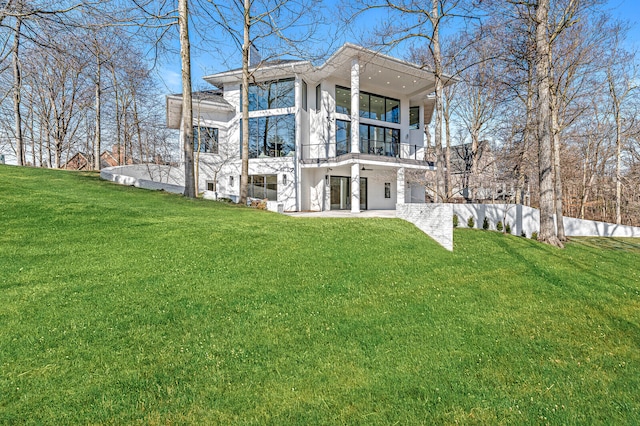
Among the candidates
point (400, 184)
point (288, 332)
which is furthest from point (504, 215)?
point (288, 332)

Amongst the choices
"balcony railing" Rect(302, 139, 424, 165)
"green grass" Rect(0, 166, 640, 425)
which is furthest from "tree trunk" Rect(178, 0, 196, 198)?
"balcony railing" Rect(302, 139, 424, 165)

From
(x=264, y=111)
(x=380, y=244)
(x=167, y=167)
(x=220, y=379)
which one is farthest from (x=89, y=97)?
(x=220, y=379)

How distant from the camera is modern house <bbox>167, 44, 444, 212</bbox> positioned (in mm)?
17625

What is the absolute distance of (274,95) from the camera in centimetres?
1898

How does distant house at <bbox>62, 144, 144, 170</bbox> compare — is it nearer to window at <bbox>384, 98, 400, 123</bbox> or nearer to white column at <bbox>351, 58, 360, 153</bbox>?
white column at <bbox>351, 58, 360, 153</bbox>

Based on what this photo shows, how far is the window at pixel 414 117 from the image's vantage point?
2289 cm

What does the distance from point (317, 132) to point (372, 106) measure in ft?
14.8

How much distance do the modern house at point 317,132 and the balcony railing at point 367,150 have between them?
2.5 inches

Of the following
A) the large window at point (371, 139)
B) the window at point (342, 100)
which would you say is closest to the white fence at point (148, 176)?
the large window at point (371, 139)

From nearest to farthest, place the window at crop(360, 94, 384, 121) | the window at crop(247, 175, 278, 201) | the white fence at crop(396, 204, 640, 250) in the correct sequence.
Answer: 1. the white fence at crop(396, 204, 640, 250)
2. the window at crop(247, 175, 278, 201)
3. the window at crop(360, 94, 384, 121)

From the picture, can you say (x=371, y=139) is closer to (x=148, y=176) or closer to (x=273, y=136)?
(x=273, y=136)

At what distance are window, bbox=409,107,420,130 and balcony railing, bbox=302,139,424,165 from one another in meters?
1.93

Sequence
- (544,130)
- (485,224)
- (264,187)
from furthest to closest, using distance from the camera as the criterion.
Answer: (264,187), (485,224), (544,130)

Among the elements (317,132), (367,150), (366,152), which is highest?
(317,132)
